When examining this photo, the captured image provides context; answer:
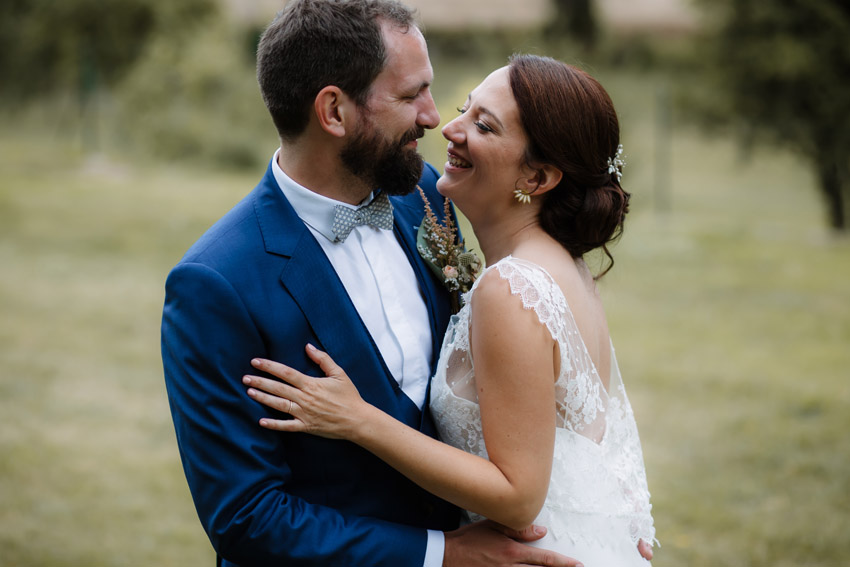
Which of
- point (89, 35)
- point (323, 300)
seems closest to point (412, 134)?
point (323, 300)

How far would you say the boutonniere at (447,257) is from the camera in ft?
9.41

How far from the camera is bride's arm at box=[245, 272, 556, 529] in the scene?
7.98 ft

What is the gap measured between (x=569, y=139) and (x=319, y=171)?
763 millimetres

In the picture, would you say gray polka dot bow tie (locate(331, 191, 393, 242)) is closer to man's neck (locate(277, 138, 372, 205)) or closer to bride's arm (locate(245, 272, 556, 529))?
man's neck (locate(277, 138, 372, 205))

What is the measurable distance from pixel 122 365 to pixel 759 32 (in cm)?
1321

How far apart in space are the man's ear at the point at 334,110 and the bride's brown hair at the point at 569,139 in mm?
497

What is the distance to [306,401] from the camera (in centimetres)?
238

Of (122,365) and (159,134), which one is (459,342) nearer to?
(122,365)

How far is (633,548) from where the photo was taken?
9.29ft

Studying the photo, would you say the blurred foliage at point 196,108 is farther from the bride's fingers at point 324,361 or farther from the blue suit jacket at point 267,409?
the bride's fingers at point 324,361

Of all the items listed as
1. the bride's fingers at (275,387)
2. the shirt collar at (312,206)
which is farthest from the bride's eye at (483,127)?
the bride's fingers at (275,387)

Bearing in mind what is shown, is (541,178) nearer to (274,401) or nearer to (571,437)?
(571,437)

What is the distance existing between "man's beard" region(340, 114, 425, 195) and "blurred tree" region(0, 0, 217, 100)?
2024 cm

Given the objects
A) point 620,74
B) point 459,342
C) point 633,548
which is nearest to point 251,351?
point 459,342
